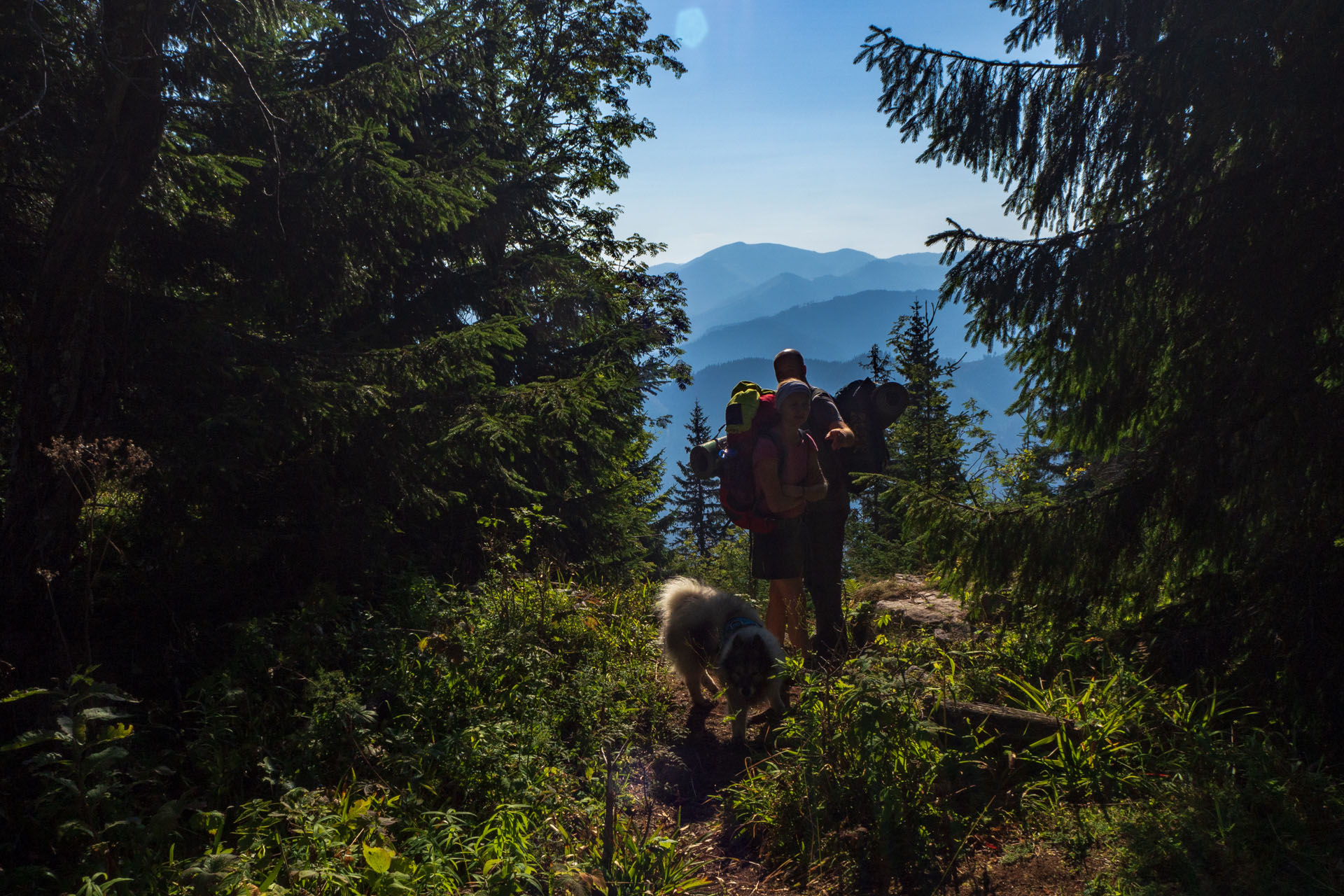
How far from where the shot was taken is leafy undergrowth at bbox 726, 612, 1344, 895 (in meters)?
2.83

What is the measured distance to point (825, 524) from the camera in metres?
5.44

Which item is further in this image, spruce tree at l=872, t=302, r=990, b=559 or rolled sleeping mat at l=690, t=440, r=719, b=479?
spruce tree at l=872, t=302, r=990, b=559

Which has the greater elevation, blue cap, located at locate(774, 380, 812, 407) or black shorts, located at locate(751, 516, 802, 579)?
blue cap, located at locate(774, 380, 812, 407)

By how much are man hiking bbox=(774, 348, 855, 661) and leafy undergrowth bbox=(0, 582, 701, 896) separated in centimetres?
145

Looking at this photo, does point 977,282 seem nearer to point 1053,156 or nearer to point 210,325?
point 1053,156

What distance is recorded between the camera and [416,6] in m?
8.67

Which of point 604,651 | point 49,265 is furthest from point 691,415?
point 49,265

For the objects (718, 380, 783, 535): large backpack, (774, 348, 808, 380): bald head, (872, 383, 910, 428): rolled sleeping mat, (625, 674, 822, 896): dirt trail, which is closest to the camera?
(625, 674, 822, 896): dirt trail

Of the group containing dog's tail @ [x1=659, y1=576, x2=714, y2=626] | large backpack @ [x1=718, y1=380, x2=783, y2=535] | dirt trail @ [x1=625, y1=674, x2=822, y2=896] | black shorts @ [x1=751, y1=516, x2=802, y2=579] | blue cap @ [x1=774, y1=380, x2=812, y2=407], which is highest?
blue cap @ [x1=774, y1=380, x2=812, y2=407]

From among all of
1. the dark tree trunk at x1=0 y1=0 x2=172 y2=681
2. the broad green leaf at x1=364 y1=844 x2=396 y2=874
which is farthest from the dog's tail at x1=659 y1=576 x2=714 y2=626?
the dark tree trunk at x1=0 y1=0 x2=172 y2=681

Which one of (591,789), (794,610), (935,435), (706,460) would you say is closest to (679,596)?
(794,610)

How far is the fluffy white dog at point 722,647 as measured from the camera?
4.73 m

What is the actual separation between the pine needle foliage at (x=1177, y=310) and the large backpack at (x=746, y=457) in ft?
4.79

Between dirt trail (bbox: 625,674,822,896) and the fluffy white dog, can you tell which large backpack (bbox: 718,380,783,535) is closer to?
the fluffy white dog
